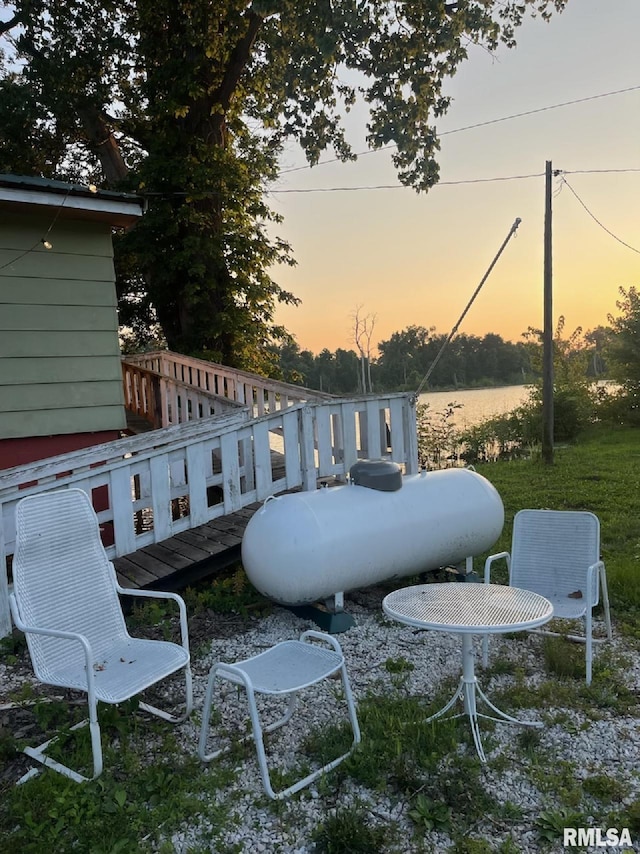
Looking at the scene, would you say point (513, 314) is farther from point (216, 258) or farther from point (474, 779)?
point (474, 779)

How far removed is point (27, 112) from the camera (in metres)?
10.5

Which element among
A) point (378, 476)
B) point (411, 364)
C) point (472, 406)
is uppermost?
point (411, 364)

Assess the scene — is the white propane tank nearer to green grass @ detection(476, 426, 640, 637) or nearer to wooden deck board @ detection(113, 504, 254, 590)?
wooden deck board @ detection(113, 504, 254, 590)

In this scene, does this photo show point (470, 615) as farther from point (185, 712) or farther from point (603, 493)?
point (603, 493)

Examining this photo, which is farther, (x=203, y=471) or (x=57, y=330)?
(x=57, y=330)

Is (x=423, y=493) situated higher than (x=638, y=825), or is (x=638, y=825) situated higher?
(x=423, y=493)

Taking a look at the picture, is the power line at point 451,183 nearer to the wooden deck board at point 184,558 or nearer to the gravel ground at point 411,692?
the wooden deck board at point 184,558

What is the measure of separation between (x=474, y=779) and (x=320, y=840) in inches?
28.2

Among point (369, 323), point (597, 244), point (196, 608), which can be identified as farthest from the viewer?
point (369, 323)

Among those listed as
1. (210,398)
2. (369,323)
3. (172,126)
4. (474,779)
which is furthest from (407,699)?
(369,323)

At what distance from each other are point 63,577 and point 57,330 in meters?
3.58

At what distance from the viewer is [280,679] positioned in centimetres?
267

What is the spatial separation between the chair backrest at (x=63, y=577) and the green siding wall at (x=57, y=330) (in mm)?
2932

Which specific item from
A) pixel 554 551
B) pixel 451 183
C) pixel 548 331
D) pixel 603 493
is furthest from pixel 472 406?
pixel 554 551
